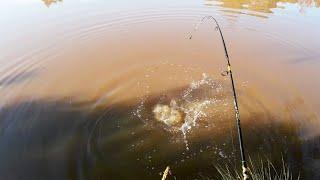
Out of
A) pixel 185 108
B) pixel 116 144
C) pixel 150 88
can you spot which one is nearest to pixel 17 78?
pixel 150 88

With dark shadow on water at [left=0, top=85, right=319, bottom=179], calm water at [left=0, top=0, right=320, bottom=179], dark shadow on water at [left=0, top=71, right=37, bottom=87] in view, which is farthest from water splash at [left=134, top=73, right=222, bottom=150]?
dark shadow on water at [left=0, top=71, right=37, bottom=87]

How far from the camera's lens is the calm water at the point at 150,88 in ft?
20.8

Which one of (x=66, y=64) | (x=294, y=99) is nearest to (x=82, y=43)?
(x=66, y=64)

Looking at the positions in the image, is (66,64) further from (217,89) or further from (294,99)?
(294,99)

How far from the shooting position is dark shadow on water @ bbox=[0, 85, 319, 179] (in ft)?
20.0

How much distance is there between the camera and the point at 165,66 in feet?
30.9

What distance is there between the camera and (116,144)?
666 centimetres

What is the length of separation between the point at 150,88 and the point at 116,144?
215 cm

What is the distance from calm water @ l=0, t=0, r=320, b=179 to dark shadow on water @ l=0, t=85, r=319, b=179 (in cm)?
2

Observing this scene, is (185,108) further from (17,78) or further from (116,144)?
(17,78)

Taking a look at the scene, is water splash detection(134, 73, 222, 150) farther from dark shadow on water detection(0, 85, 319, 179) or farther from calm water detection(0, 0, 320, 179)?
dark shadow on water detection(0, 85, 319, 179)

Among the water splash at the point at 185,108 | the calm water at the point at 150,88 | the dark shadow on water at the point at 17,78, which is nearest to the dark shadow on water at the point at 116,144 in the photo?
the calm water at the point at 150,88

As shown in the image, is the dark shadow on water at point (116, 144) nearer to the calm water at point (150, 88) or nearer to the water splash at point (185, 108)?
the calm water at point (150, 88)

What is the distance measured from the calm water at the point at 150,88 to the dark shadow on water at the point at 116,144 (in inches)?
0.8
